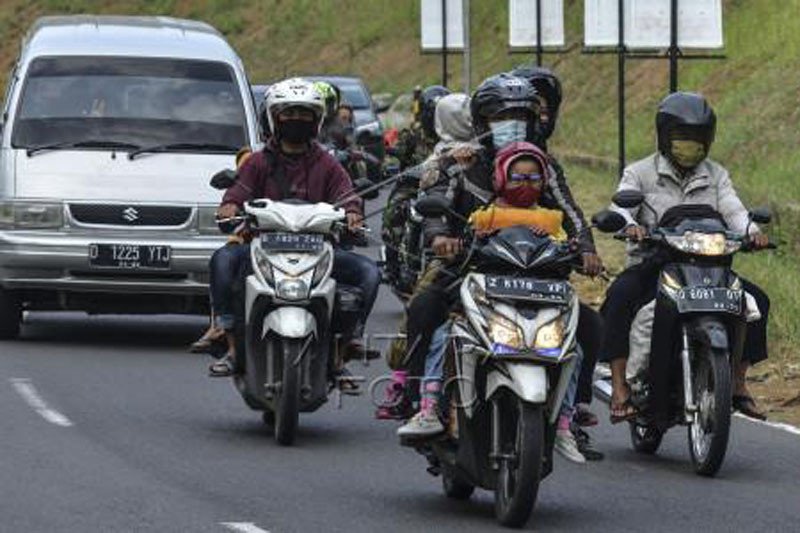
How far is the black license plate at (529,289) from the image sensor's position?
10.8 metres

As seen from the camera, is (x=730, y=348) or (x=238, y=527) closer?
(x=238, y=527)

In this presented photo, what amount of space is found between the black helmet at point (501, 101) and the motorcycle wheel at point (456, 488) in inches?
61.5

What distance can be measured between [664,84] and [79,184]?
28.9 m

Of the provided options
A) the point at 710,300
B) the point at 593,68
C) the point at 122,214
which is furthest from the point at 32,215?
the point at 593,68

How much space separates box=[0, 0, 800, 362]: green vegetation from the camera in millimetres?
28734

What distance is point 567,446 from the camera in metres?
11.1

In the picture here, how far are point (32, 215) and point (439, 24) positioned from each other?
80.5ft

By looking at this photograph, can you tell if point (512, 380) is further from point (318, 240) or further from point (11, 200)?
point (11, 200)

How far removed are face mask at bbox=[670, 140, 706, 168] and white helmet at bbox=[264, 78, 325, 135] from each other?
2150 millimetres

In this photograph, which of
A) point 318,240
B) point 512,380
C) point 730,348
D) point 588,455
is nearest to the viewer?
point 512,380

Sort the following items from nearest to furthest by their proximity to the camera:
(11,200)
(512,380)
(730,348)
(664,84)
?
(512,380)
(730,348)
(11,200)
(664,84)

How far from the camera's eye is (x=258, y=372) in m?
13.9

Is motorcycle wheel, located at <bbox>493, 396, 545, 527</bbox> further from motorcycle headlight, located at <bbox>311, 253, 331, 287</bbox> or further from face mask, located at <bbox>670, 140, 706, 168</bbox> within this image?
motorcycle headlight, located at <bbox>311, 253, 331, 287</bbox>

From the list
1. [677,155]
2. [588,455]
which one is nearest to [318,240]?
[677,155]
